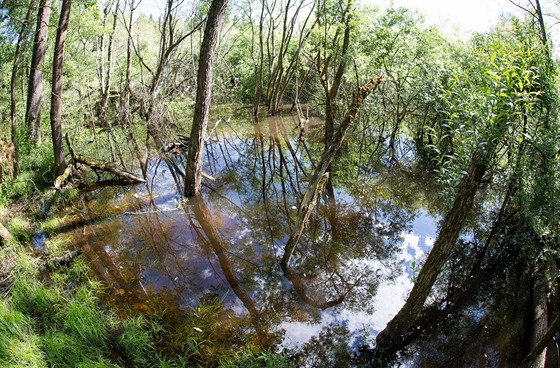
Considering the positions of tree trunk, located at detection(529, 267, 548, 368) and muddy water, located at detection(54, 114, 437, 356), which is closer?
tree trunk, located at detection(529, 267, 548, 368)

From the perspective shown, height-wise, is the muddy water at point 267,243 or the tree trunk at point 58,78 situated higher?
the tree trunk at point 58,78

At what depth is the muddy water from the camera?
5453 millimetres

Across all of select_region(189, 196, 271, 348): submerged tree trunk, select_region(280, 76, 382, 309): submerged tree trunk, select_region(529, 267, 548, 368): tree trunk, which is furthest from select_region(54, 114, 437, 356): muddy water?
select_region(529, 267, 548, 368): tree trunk

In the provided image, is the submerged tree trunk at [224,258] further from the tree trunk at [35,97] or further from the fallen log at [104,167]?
the tree trunk at [35,97]

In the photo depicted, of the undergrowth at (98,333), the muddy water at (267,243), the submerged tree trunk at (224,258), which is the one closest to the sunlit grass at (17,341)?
the undergrowth at (98,333)

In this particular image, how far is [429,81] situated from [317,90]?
1070 cm

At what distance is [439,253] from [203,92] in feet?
19.8

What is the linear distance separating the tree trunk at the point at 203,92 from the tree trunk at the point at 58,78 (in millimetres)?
3001

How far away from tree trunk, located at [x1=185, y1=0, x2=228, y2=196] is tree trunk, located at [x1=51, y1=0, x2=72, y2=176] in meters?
3.00

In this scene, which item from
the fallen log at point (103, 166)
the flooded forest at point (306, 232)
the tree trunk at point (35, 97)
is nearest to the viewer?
the flooded forest at point (306, 232)

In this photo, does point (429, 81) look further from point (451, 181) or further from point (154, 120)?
point (154, 120)

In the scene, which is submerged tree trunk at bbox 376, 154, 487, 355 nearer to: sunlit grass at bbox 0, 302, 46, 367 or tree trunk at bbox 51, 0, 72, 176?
sunlit grass at bbox 0, 302, 46, 367

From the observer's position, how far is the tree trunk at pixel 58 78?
24.6 ft

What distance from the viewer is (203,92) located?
312 inches
